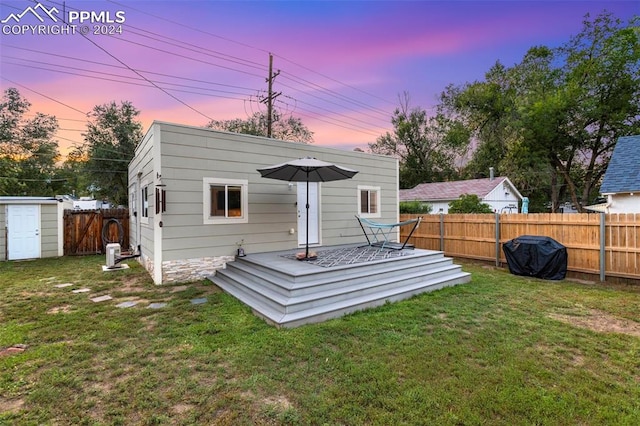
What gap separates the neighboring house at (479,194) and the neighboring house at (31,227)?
17.6 m

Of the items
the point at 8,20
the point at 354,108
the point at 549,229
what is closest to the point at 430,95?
the point at 354,108

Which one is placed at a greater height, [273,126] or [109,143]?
[273,126]

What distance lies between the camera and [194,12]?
8.50 metres

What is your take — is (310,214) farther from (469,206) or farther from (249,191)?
(469,206)

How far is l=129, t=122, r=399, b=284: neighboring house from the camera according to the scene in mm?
5699

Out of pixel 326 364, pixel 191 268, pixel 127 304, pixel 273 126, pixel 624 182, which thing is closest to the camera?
pixel 326 364

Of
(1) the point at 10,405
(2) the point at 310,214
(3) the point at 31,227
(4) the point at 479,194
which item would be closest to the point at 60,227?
(3) the point at 31,227

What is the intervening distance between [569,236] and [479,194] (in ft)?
35.8

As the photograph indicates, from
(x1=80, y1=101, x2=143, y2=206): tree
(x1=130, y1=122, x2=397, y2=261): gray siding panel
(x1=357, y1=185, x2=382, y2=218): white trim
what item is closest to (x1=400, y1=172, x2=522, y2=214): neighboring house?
(x1=357, y1=185, x2=382, y2=218): white trim

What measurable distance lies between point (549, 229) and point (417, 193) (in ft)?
43.8

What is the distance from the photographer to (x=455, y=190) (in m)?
18.4

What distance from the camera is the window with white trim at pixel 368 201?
858 centimetres

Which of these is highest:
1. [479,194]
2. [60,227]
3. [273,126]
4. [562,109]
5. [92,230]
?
[273,126]

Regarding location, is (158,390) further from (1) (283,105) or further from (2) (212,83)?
(1) (283,105)
